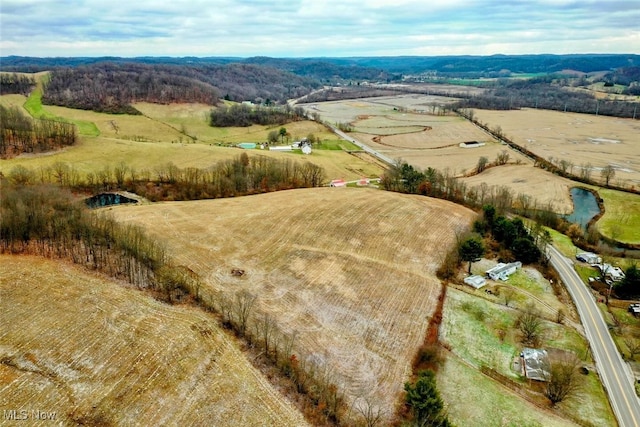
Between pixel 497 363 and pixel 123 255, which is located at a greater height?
pixel 123 255

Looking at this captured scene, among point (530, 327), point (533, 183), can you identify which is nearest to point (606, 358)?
point (530, 327)

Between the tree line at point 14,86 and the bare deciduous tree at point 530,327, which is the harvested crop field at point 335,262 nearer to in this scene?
the bare deciduous tree at point 530,327

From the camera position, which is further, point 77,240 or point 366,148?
point 366,148

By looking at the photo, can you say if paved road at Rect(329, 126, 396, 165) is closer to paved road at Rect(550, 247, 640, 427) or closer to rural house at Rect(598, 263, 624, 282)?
rural house at Rect(598, 263, 624, 282)

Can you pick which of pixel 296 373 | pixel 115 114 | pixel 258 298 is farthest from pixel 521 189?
pixel 115 114

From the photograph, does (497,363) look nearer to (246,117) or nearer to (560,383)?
(560,383)

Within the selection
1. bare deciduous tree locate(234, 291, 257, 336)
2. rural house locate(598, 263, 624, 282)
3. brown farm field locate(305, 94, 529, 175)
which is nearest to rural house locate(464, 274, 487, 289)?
rural house locate(598, 263, 624, 282)

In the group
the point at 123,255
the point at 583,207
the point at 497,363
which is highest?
the point at 123,255
